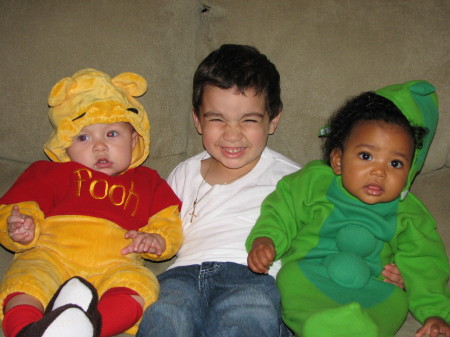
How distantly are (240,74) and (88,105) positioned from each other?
20.7 inches

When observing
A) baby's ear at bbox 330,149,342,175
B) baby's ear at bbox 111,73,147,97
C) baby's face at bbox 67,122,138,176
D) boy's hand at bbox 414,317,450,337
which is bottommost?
boy's hand at bbox 414,317,450,337

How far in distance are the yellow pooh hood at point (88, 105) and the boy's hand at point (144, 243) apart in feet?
1.31

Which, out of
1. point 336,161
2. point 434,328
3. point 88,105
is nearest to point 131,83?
point 88,105

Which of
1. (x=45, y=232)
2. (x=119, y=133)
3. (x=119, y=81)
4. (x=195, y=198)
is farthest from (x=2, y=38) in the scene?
(x=195, y=198)

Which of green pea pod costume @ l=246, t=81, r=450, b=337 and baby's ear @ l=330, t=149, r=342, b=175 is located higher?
baby's ear @ l=330, t=149, r=342, b=175

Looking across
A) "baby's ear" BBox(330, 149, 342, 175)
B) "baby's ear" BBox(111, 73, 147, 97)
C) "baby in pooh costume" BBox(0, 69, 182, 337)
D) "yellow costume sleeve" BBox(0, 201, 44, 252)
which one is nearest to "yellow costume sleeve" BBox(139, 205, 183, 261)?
"baby in pooh costume" BBox(0, 69, 182, 337)

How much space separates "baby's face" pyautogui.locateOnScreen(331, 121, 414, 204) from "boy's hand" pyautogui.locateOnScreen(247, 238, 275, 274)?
0.32 meters

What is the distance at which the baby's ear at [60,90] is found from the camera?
5.60 ft

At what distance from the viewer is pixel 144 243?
1571mm

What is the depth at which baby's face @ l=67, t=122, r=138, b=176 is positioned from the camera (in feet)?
5.57

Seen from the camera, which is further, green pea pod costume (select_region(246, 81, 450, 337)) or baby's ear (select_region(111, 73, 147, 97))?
baby's ear (select_region(111, 73, 147, 97))

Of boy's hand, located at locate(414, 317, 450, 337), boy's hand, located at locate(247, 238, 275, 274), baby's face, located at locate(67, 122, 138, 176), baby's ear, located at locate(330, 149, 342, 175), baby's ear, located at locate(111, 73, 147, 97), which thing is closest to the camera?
boy's hand, located at locate(414, 317, 450, 337)

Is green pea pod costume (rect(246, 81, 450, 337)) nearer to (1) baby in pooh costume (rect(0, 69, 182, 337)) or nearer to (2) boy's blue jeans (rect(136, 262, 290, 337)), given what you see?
(2) boy's blue jeans (rect(136, 262, 290, 337))

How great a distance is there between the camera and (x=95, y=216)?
162cm
